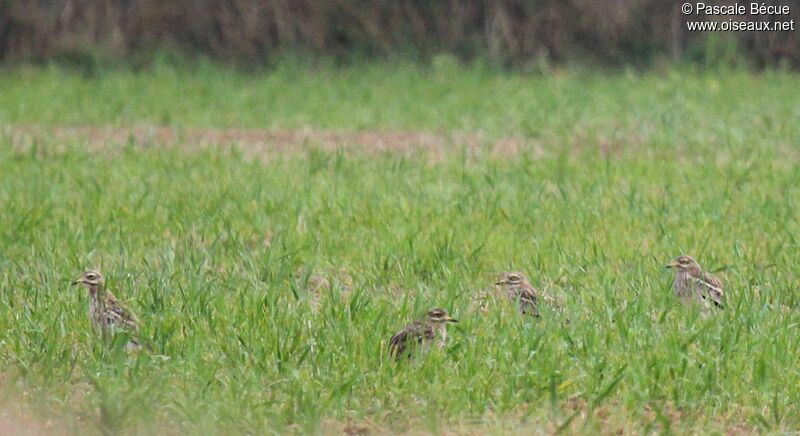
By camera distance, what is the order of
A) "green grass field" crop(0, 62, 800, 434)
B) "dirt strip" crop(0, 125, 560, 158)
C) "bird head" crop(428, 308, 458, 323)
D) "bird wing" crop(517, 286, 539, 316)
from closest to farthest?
1. "green grass field" crop(0, 62, 800, 434)
2. "bird head" crop(428, 308, 458, 323)
3. "bird wing" crop(517, 286, 539, 316)
4. "dirt strip" crop(0, 125, 560, 158)

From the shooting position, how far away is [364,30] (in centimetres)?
2255

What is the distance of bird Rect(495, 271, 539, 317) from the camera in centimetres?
741

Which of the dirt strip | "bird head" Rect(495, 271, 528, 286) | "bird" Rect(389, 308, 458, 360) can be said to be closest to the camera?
"bird" Rect(389, 308, 458, 360)

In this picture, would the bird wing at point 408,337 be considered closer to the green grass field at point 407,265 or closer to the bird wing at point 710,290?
the green grass field at point 407,265

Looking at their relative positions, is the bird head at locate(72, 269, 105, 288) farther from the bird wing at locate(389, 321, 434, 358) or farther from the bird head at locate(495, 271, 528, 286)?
the bird head at locate(495, 271, 528, 286)

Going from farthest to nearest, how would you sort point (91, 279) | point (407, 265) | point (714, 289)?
point (407, 265)
point (714, 289)
point (91, 279)

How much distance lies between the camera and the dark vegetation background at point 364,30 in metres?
22.2

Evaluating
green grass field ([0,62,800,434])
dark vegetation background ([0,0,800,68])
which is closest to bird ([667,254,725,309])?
green grass field ([0,62,800,434])

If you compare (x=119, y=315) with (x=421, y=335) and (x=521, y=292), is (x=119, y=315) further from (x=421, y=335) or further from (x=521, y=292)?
(x=521, y=292)

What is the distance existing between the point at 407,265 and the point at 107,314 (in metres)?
2.09

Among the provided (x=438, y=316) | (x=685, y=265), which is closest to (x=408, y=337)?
(x=438, y=316)

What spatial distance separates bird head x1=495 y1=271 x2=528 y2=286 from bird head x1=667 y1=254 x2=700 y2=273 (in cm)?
79

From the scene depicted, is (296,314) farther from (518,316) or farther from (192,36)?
(192,36)

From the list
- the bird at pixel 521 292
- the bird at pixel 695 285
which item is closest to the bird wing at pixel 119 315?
the bird at pixel 521 292
